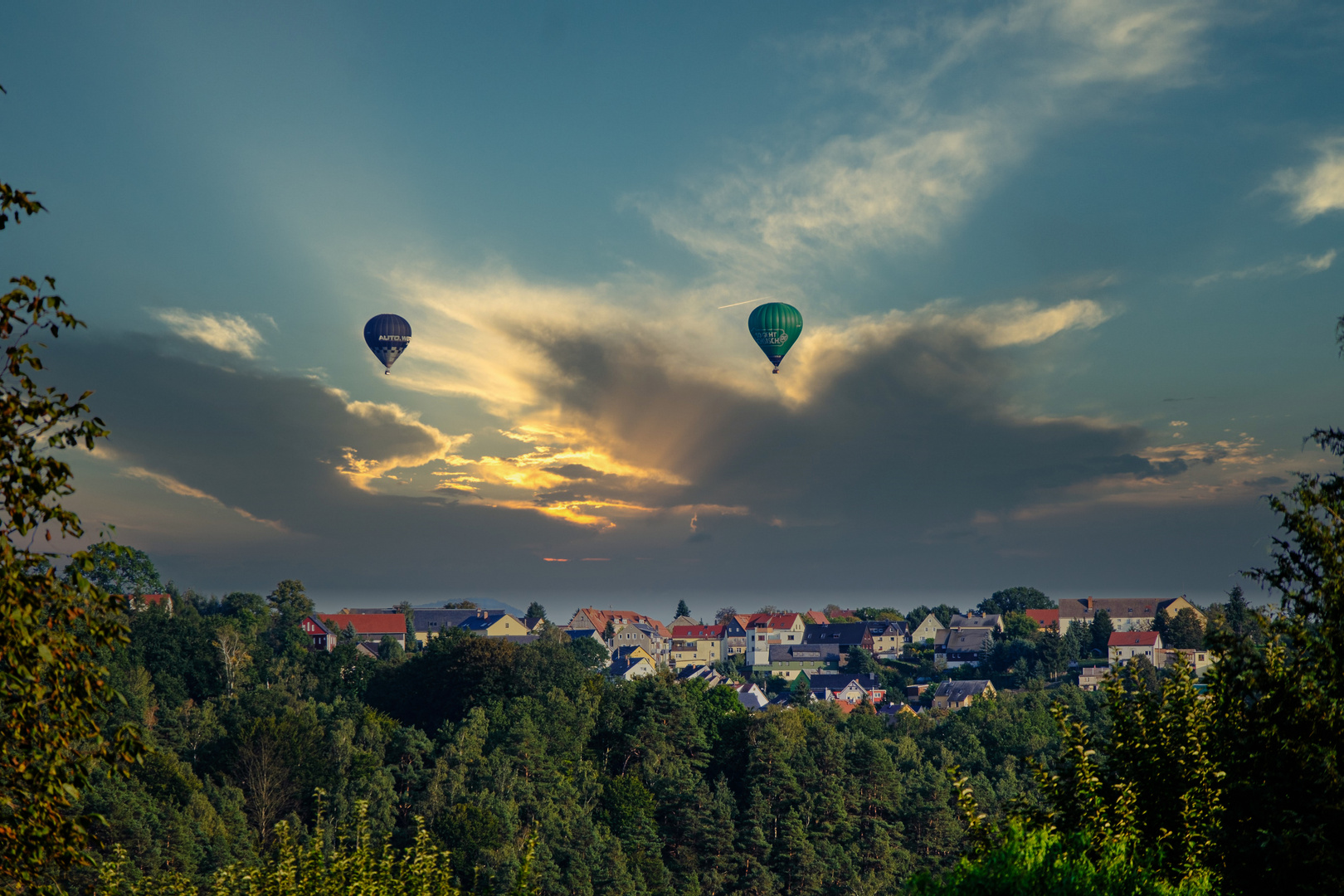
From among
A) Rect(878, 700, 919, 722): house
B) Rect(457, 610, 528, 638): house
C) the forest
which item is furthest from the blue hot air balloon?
Rect(457, 610, 528, 638): house

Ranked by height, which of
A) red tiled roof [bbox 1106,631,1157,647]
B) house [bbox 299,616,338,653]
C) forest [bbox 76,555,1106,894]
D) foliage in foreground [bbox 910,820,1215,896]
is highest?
red tiled roof [bbox 1106,631,1157,647]

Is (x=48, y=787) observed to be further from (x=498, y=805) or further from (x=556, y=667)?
(x=556, y=667)

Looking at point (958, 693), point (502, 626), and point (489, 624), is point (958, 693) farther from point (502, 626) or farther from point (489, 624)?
point (489, 624)

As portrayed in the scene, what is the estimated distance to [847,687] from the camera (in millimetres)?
164250

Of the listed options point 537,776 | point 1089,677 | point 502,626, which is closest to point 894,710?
point 1089,677

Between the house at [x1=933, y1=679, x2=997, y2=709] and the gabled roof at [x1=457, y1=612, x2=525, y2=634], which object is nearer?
the house at [x1=933, y1=679, x2=997, y2=709]

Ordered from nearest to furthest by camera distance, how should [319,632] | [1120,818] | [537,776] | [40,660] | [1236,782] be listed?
[40,660]
[1236,782]
[1120,818]
[537,776]
[319,632]

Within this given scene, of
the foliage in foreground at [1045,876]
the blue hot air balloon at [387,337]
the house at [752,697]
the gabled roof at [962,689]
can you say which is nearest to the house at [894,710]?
the gabled roof at [962,689]

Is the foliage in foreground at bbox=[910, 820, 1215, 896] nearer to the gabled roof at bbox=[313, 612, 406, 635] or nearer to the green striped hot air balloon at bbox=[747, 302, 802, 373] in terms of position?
the green striped hot air balloon at bbox=[747, 302, 802, 373]

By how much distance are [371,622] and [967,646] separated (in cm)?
11499

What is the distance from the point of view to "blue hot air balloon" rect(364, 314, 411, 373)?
94.6 metres

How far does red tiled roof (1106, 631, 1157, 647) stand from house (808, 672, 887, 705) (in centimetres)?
4117

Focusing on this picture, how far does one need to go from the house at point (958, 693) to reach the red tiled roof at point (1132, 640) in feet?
121

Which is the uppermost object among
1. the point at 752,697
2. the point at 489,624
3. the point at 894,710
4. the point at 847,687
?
the point at 489,624
